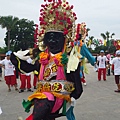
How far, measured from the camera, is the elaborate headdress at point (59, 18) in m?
4.14

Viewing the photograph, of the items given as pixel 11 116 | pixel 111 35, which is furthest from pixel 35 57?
pixel 111 35

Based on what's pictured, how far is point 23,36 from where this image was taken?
5016 cm

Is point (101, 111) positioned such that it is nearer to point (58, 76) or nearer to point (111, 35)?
point (58, 76)

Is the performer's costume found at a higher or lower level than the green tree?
lower

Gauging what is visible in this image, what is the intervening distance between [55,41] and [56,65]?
1.30 ft

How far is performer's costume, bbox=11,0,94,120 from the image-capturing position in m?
3.84

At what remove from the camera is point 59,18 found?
4129 mm

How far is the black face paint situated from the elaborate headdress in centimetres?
8

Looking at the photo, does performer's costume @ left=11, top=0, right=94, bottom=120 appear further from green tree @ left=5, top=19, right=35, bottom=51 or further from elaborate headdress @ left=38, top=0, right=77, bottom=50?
green tree @ left=5, top=19, right=35, bottom=51

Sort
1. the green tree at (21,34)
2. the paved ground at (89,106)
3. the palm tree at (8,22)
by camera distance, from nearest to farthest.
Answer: the paved ground at (89,106) < the palm tree at (8,22) < the green tree at (21,34)

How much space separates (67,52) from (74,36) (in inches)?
11.1

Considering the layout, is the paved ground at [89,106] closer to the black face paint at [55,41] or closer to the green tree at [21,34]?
the black face paint at [55,41]

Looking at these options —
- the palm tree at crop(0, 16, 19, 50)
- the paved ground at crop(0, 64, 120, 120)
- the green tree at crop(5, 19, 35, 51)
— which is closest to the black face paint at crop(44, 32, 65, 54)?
the paved ground at crop(0, 64, 120, 120)

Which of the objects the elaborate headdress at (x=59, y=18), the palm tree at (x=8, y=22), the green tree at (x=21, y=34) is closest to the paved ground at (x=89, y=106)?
the elaborate headdress at (x=59, y=18)
